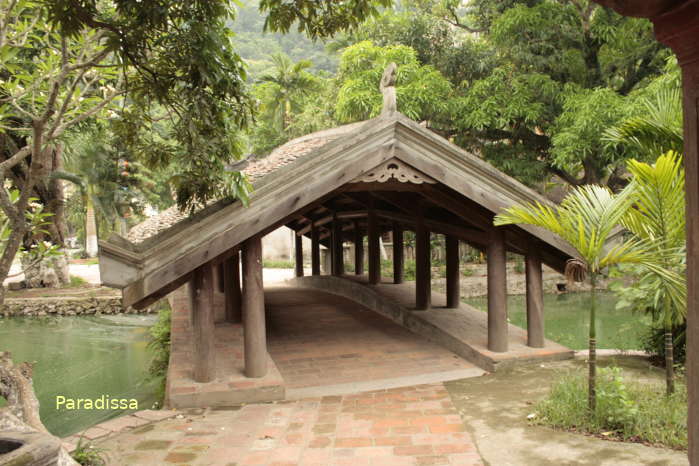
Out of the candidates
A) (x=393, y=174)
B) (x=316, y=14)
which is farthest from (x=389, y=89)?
(x=316, y=14)

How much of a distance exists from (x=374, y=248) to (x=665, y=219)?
7241 millimetres

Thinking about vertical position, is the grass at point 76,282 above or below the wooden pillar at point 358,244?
below

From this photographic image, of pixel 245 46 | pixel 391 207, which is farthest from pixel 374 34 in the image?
pixel 245 46

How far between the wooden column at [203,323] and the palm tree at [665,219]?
4.26 m

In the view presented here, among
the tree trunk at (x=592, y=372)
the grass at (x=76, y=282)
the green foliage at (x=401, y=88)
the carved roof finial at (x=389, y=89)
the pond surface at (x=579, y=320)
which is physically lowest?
the pond surface at (x=579, y=320)

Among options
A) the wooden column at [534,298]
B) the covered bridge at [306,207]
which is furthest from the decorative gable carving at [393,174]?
the wooden column at [534,298]

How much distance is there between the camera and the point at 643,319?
252 inches

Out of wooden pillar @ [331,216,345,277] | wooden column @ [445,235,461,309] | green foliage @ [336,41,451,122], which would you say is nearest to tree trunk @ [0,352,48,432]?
wooden column @ [445,235,461,309]

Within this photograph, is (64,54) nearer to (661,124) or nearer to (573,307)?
(661,124)

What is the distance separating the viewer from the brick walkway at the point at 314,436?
4312mm

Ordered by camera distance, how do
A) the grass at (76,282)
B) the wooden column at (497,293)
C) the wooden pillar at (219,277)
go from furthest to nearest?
1. the grass at (76,282)
2. the wooden pillar at (219,277)
3. the wooden column at (497,293)

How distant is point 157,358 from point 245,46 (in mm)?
46252

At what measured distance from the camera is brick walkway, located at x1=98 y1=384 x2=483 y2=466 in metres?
4.31

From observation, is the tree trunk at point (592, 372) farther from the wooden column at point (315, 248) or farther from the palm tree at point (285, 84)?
the palm tree at point (285, 84)
